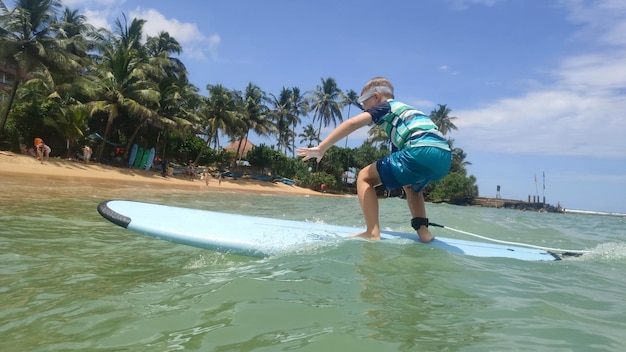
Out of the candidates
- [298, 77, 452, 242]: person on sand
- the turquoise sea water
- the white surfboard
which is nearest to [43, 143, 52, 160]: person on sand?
the white surfboard

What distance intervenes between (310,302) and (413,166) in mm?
1797

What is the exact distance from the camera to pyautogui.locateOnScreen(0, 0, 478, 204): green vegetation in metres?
20.4

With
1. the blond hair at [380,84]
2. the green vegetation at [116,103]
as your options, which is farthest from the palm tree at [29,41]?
the blond hair at [380,84]

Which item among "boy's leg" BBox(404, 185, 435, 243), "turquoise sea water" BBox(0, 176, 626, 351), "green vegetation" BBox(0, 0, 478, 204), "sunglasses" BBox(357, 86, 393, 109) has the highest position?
"green vegetation" BBox(0, 0, 478, 204)

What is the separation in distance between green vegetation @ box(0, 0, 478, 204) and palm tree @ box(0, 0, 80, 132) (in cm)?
4

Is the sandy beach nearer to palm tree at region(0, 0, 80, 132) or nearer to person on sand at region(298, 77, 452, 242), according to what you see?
palm tree at region(0, 0, 80, 132)

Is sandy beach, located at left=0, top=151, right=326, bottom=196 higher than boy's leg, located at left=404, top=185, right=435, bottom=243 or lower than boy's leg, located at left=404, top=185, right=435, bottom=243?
higher

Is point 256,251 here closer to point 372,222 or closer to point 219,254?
point 219,254

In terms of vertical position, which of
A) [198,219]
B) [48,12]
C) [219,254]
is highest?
[48,12]

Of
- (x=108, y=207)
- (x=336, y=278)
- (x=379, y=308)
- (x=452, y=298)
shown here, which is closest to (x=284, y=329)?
(x=379, y=308)

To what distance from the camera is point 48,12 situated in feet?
67.9

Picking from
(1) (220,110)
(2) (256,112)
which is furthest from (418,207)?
(2) (256,112)

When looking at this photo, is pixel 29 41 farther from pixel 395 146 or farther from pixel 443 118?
pixel 443 118

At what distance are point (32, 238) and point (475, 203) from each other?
54.9 metres
